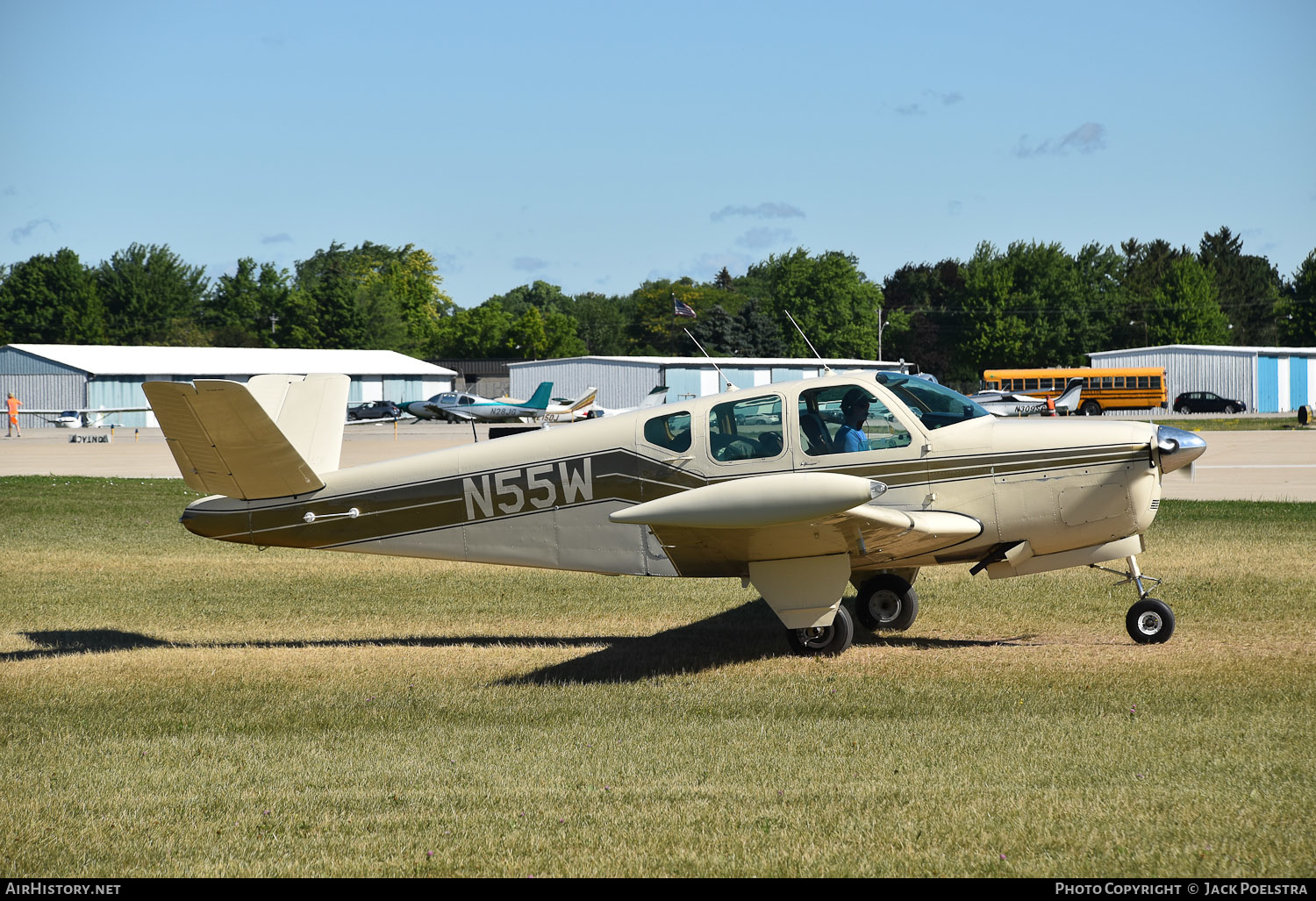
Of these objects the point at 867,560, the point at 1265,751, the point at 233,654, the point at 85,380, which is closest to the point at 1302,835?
the point at 1265,751

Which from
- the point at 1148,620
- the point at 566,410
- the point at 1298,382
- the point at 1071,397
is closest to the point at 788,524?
the point at 1148,620

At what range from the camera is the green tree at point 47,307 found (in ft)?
355

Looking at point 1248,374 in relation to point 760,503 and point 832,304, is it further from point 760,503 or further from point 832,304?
point 760,503

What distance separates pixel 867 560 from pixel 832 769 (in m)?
3.18

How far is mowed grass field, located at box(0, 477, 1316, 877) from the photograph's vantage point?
4980 millimetres

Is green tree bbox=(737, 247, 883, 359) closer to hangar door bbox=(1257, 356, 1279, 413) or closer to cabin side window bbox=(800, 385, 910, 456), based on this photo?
hangar door bbox=(1257, 356, 1279, 413)

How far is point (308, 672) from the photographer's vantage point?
29.8 ft

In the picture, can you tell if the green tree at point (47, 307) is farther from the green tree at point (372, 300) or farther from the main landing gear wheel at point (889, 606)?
the main landing gear wheel at point (889, 606)

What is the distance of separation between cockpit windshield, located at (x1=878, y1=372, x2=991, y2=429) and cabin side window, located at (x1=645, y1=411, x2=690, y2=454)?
1596 mm

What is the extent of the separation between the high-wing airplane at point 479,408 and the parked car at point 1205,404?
36.8 m

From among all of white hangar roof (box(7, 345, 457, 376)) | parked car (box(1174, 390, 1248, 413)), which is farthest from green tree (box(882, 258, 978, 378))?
white hangar roof (box(7, 345, 457, 376))

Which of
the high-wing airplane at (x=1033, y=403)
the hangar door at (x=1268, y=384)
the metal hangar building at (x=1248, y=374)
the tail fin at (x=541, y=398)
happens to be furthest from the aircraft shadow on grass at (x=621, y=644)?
the hangar door at (x=1268, y=384)

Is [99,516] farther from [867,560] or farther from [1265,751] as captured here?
[1265,751]

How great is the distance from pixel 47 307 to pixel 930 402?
11722cm
